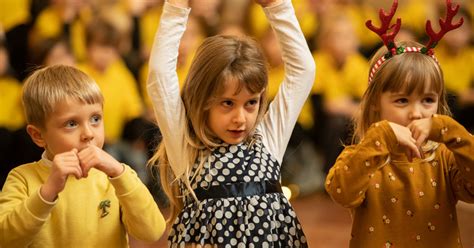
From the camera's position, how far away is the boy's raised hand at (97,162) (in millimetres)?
2473

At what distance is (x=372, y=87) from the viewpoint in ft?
9.09

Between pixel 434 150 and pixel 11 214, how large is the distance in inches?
52.4

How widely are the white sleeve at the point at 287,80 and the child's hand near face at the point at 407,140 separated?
41 cm

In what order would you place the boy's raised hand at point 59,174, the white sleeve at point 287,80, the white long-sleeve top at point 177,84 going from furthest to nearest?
the white sleeve at point 287,80 → the white long-sleeve top at point 177,84 → the boy's raised hand at point 59,174

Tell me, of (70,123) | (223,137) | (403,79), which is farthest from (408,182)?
(70,123)

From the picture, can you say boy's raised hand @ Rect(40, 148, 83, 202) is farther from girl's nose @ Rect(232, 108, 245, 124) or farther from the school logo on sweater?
girl's nose @ Rect(232, 108, 245, 124)

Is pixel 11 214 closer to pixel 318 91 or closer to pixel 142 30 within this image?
pixel 142 30

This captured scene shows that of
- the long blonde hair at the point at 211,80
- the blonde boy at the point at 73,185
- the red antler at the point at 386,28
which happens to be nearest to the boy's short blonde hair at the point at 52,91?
the blonde boy at the point at 73,185

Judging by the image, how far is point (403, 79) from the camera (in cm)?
267

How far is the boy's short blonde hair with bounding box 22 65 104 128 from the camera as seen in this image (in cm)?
261

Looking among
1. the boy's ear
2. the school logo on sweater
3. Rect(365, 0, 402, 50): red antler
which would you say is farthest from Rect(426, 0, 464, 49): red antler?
the boy's ear

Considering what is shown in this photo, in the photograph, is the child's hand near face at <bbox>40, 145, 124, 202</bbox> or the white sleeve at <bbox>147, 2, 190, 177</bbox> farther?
the white sleeve at <bbox>147, 2, 190, 177</bbox>

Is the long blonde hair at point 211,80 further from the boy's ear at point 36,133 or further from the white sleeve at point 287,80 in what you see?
the boy's ear at point 36,133

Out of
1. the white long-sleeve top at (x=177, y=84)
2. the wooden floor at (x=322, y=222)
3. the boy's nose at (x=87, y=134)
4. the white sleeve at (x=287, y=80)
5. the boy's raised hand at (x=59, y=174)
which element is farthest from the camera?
the wooden floor at (x=322, y=222)
